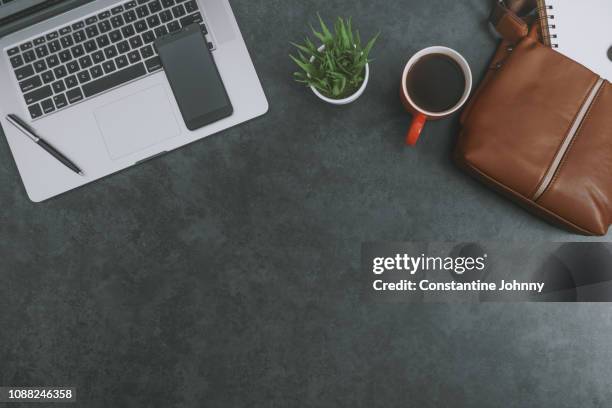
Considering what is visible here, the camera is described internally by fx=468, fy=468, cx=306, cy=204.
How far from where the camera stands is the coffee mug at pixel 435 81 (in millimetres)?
724

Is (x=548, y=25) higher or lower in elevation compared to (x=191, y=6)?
lower

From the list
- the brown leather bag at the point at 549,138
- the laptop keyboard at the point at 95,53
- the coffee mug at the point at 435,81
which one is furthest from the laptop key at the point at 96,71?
the brown leather bag at the point at 549,138

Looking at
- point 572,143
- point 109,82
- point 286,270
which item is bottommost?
point 286,270

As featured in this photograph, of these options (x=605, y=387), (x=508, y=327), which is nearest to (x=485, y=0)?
(x=508, y=327)

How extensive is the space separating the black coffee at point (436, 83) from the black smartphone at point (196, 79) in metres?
0.29

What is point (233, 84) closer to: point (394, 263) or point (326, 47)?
point (326, 47)

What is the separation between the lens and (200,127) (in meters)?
0.75

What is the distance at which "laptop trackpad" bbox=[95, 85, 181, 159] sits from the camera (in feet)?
2.48

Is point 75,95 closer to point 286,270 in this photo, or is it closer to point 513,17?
point 286,270

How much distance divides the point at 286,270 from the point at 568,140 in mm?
479

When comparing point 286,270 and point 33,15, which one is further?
point 286,270

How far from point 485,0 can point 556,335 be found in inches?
22.3

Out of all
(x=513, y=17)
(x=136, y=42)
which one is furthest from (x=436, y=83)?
(x=136, y=42)

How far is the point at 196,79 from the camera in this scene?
0.74m
